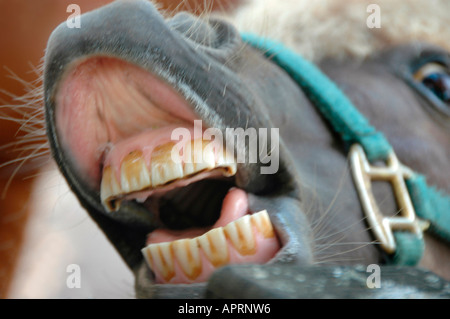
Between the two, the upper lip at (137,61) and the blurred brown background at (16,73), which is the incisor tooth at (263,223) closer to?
the upper lip at (137,61)

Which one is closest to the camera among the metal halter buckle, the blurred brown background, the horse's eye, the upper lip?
Result: the upper lip

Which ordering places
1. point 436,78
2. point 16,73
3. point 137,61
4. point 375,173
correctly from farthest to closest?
point 16,73 < point 436,78 < point 375,173 < point 137,61

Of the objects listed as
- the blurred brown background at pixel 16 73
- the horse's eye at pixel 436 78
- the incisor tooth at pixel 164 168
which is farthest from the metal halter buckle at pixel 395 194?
the blurred brown background at pixel 16 73

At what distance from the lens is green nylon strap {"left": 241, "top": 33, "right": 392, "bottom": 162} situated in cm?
83

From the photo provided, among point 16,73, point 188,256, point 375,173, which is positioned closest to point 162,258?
point 188,256

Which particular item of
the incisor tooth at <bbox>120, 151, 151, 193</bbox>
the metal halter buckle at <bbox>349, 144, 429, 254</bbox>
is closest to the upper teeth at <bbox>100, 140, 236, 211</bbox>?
the incisor tooth at <bbox>120, 151, 151, 193</bbox>

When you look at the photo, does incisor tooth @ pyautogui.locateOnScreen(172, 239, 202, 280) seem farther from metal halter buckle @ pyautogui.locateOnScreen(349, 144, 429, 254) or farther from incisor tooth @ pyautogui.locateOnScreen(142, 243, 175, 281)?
metal halter buckle @ pyautogui.locateOnScreen(349, 144, 429, 254)

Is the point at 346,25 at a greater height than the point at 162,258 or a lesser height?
greater

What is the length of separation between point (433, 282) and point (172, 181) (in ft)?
0.98

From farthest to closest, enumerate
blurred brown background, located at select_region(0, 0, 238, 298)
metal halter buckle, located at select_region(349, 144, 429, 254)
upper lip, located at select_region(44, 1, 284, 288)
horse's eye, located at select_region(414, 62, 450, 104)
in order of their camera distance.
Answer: blurred brown background, located at select_region(0, 0, 238, 298), horse's eye, located at select_region(414, 62, 450, 104), metal halter buckle, located at select_region(349, 144, 429, 254), upper lip, located at select_region(44, 1, 284, 288)

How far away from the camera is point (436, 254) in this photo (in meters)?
0.87

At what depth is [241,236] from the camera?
2.06ft

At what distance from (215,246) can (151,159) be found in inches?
4.8

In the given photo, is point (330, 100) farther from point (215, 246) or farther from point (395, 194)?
point (215, 246)
